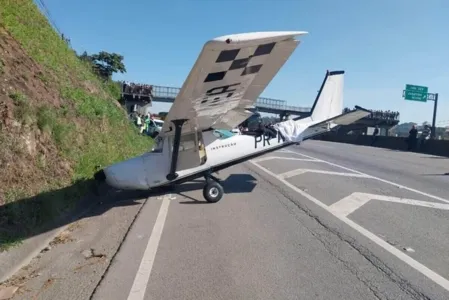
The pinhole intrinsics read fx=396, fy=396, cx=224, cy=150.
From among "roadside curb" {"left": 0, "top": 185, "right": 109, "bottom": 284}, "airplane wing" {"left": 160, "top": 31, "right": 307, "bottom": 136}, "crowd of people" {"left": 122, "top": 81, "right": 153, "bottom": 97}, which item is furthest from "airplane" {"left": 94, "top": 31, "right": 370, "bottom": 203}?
"crowd of people" {"left": 122, "top": 81, "right": 153, "bottom": 97}

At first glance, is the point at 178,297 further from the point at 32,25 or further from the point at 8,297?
the point at 32,25

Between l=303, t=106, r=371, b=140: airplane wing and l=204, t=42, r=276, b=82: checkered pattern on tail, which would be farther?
l=303, t=106, r=371, b=140: airplane wing

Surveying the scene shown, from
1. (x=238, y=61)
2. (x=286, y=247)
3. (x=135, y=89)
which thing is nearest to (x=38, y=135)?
(x=238, y=61)

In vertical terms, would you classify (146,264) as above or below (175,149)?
below

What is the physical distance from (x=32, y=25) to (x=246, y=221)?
13278 mm

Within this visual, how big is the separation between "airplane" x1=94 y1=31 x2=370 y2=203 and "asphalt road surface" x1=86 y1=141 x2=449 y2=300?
0.74 metres

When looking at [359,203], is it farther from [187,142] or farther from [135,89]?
[135,89]

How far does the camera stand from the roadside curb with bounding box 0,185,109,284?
183 inches

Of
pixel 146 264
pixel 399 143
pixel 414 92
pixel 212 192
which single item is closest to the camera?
pixel 146 264

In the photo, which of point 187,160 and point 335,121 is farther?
point 335,121

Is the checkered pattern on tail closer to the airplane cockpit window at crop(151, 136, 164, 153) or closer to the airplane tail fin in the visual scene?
the airplane cockpit window at crop(151, 136, 164, 153)

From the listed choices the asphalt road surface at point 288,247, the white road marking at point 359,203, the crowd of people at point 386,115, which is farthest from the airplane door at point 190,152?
the crowd of people at point 386,115

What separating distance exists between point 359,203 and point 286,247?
3.53m

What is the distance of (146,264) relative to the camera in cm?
487
